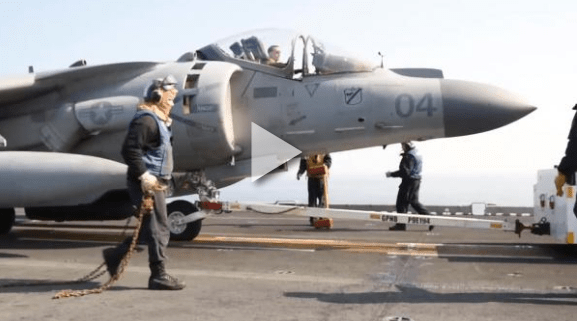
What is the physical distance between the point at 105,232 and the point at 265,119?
12.2ft

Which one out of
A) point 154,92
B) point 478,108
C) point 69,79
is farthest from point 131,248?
point 69,79

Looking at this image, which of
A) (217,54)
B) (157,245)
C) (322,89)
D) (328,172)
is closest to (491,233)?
(328,172)

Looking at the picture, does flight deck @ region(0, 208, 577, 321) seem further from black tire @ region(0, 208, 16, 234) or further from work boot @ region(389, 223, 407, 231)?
work boot @ region(389, 223, 407, 231)

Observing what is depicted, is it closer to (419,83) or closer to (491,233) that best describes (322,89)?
(419,83)

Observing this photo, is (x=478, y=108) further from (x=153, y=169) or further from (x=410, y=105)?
(x=153, y=169)

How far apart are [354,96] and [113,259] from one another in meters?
4.36

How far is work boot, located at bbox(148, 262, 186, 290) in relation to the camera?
5.06 m

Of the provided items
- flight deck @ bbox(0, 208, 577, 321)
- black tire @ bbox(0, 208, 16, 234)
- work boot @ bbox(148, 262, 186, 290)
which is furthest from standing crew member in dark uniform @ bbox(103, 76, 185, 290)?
black tire @ bbox(0, 208, 16, 234)

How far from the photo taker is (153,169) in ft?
17.4

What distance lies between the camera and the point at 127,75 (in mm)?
9203

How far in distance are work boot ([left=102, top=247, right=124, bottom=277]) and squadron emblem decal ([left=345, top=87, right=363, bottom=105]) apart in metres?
4.23

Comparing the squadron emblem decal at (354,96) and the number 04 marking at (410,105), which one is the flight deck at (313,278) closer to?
the number 04 marking at (410,105)

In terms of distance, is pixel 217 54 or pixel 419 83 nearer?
pixel 419 83

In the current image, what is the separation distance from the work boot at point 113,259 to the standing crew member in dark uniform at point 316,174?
704cm
